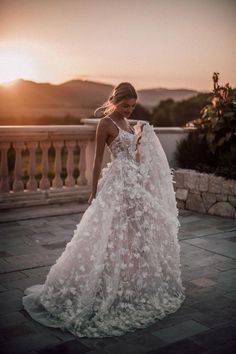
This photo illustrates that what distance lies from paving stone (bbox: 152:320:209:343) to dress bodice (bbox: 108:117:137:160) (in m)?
1.39

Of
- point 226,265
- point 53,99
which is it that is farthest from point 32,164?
point 53,99

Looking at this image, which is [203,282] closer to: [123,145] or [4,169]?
[123,145]

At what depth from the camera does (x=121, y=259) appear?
144 inches

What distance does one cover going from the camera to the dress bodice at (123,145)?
12.5 feet

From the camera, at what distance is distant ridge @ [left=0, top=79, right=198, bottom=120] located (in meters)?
11.1

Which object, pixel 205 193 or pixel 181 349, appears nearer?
pixel 181 349

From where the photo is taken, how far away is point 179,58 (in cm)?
1082

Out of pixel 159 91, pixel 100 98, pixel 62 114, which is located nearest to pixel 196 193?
pixel 100 98

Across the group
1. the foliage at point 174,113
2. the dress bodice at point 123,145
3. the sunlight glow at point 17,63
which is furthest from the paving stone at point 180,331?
the foliage at point 174,113

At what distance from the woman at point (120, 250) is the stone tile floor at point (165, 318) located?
14cm

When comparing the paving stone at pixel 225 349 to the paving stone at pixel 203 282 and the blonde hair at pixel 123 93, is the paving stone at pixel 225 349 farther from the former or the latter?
the blonde hair at pixel 123 93

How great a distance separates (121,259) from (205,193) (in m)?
4.09

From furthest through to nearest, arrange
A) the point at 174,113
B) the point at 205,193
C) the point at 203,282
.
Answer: the point at 174,113 < the point at 205,193 < the point at 203,282

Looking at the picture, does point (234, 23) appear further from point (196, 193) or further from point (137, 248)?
point (137, 248)
